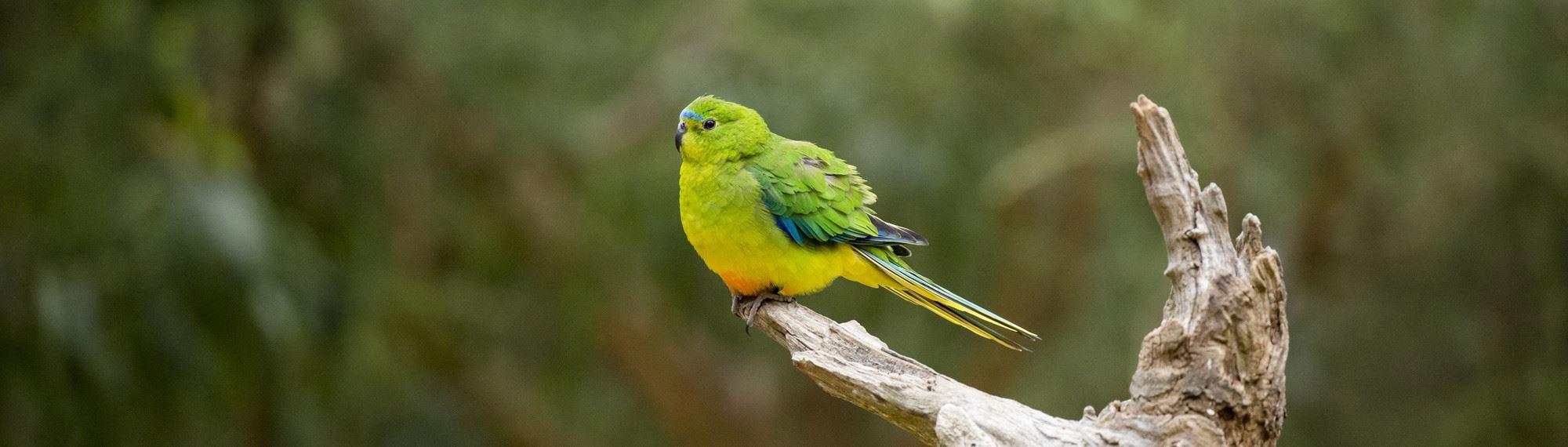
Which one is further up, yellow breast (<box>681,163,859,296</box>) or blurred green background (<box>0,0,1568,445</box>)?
blurred green background (<box>0,0,1568,445</box>)

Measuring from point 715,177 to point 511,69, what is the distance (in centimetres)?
333

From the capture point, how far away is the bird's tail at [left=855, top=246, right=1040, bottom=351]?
2756mm

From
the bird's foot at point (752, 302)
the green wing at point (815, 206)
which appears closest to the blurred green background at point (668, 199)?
the bird's foot at point (752, 302)

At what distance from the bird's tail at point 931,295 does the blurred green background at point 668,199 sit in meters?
2.19

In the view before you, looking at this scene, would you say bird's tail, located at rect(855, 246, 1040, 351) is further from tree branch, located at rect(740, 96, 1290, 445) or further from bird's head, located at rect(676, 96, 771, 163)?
bird's head, located at rect(676, 96, 771, 163)

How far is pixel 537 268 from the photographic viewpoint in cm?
691

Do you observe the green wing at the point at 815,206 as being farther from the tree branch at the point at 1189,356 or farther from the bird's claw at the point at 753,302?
the tree branch at the point at 1189,356

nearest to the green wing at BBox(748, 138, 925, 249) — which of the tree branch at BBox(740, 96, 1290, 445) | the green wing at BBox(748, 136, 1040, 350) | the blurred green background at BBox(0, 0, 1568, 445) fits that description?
the green wing at BBox(748, 136, 1040, 350)

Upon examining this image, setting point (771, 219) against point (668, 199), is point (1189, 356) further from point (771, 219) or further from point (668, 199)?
point (668, 199)

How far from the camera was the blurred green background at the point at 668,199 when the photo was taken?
15.3ft

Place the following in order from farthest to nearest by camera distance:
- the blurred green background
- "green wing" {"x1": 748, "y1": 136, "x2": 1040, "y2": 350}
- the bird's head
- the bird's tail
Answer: the blurred green background, the bird's head, "green wing" {"x1": 748, "y1": 136, "x2": 1040, "y2": 350}, the bird's tail

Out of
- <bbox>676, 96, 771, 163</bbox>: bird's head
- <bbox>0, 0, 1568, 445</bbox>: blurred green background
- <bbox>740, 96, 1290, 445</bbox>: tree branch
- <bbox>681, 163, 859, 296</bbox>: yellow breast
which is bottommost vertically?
<bbox>740, 96, 1290, 445</bbox>: tree branch

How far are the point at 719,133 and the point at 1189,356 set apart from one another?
4.15 ft

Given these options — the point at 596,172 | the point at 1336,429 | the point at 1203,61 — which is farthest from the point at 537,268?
the point at 1336,429
